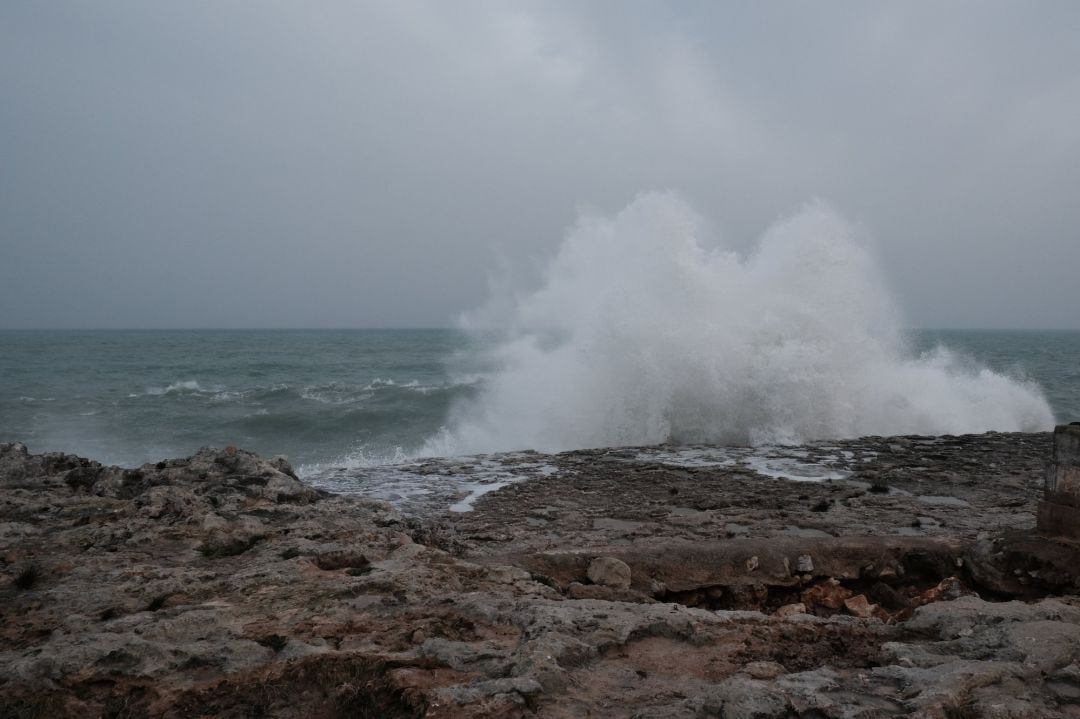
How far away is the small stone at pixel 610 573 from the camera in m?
4.81

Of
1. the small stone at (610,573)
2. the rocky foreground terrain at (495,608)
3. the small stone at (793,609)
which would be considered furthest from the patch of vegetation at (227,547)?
the small stone at (793,609)

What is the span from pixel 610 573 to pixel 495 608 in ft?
5.32

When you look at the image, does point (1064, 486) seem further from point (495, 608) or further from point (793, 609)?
A: point (495, 608)

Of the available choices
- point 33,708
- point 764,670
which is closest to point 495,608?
point 764,670

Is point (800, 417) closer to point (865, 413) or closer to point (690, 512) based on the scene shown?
point (865, 413)

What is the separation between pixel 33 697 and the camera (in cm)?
266

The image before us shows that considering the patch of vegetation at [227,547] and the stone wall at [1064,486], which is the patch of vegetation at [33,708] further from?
the stone wall at [1064,486]

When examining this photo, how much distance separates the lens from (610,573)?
4867 millimetres

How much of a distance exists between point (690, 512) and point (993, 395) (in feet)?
44.5

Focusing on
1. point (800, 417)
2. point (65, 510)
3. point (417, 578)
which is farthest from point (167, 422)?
point (417, 578)

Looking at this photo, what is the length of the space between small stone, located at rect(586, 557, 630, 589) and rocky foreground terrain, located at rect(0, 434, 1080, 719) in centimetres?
3

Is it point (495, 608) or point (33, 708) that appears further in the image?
point (495, 608)

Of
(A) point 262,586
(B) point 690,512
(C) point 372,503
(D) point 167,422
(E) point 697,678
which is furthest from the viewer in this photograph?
(D) point 167,422

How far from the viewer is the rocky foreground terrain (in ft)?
8.73
